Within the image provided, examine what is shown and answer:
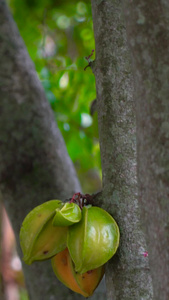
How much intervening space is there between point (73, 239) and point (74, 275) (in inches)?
5.0

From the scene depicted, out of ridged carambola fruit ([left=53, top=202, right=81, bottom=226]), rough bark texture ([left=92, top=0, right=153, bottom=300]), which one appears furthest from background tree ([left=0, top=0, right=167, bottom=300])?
ridged carambola fruit ([left=53, top=202, right=81, bottom=226])

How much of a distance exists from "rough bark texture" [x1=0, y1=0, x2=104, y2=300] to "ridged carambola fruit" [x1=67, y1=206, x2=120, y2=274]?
691 millimetres

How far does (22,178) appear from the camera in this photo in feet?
5.77

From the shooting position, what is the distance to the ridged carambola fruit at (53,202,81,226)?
1.03 meters

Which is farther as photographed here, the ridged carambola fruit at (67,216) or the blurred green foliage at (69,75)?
the blurred green foliage at (69,75)

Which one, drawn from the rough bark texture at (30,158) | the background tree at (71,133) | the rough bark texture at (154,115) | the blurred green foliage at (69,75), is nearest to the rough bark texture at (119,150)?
the background tree at (71,133)

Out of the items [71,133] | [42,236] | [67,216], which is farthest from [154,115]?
[71,133]

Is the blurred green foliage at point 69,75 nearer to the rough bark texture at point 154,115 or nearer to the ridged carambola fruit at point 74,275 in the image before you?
the ridged carambola fruit at point 74,275

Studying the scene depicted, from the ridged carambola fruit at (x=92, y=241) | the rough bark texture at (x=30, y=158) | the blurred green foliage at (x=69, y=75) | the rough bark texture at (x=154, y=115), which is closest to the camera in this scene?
the rough bark texture at (x=154, y=115)

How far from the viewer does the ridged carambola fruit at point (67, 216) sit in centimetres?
103

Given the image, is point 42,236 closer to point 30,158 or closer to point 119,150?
point 119,150

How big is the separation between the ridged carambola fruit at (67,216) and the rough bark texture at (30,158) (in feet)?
2.32

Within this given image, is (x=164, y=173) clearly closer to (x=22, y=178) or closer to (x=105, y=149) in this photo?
(x=105, y=149)

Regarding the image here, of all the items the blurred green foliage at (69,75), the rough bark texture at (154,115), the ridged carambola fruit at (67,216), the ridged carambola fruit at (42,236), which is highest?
the rough bark texture at (154,115)
